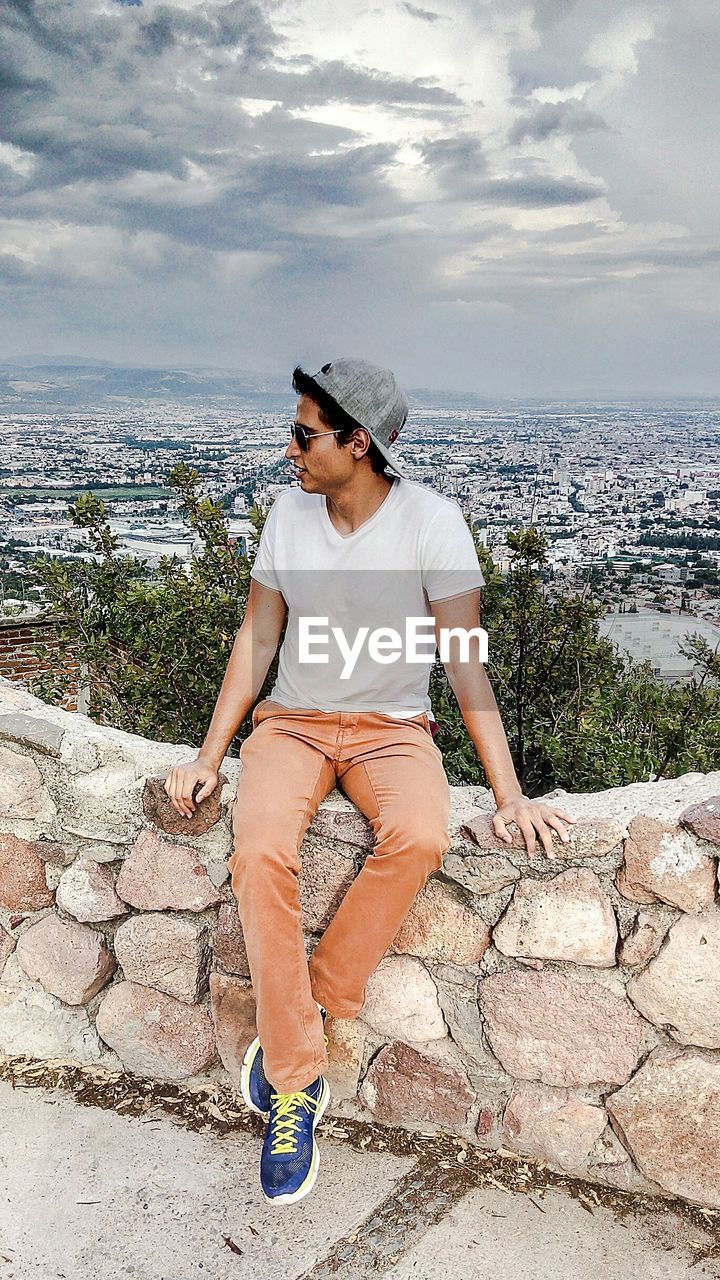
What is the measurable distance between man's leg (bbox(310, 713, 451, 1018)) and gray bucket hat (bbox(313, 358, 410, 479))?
0.69m

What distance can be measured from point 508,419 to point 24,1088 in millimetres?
6810

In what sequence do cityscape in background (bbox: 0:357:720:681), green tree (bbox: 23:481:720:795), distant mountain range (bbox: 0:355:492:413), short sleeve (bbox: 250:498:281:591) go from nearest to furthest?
short sleeve (bbox: 250:498:281:591) → green tree (bbox: 23:481:720:795) → cityscape in background (bbox: 0:357:720:681) → distant mountain range (bbox: 0:355:492:413)

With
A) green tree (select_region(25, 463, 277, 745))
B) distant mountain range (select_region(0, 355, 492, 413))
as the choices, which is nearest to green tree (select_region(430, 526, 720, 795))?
green tree (select_region(25, 463, 277, 745))

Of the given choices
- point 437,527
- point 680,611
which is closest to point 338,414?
point 437,527

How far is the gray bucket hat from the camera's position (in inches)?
79.7

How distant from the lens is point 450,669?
2047mm

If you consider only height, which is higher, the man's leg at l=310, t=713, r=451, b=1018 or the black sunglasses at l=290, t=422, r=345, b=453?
the black sunglasses at l=290, t=422, r=345, b=453

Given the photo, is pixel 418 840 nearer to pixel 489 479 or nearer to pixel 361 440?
pixel 361 440

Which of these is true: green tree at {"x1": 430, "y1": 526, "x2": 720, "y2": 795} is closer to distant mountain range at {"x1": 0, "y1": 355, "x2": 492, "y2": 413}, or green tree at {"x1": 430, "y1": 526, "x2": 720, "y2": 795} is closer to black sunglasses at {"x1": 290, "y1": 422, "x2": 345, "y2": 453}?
black sunglasses at {"x1": 290, "y1": 422, "x2": 345, "y2": 453}

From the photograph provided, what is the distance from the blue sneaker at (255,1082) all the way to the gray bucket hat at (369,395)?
126cm

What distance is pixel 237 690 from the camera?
215cm

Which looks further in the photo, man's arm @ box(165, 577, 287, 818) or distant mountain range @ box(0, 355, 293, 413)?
distant mountain range @ box(0, 355, 293, 413)

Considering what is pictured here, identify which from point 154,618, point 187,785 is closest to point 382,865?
point 187,785

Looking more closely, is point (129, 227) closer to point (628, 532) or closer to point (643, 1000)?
point (628, 532)
